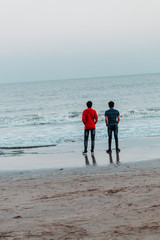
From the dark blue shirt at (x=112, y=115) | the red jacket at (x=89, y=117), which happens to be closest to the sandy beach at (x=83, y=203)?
the dark blue shirt at (x=112, y=115)

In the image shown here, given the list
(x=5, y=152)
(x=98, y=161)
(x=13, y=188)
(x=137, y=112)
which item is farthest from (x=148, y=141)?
(x=137, y=112)

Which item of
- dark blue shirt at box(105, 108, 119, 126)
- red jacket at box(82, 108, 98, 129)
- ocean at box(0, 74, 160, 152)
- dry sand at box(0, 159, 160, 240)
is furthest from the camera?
ocean at box(0, 74, 160, 152)

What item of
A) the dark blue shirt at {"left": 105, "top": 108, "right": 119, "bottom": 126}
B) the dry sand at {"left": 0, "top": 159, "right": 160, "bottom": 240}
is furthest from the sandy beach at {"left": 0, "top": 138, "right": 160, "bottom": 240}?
the dark blue shirt at {"left": 105, "top": 108, "right": 119, "bottom": 126}

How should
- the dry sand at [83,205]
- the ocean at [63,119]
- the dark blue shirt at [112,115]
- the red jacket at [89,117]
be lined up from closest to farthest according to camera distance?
1. the dry sand at [83,205]
2. the dark blue shirt at [112,115]
3. the red jacket at [89,117]
4. the ocean at [63,119]

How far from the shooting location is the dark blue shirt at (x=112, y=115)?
33.1 feet

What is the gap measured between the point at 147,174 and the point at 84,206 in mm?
2559

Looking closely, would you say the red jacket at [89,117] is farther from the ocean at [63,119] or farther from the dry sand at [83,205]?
the ocean at [63,119]

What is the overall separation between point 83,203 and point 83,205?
102 mm

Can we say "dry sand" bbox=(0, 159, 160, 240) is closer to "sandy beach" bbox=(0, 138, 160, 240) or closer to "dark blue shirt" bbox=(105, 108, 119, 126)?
"sandy beach" bbox=(0, 138, 160, 240)

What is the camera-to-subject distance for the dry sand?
11.7 feet

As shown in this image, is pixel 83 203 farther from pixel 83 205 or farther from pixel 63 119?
pixel 63 119

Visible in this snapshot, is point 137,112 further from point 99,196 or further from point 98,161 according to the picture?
point 99,196

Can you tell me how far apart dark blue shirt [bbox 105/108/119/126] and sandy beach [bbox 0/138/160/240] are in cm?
238

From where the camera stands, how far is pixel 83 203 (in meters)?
4.74
